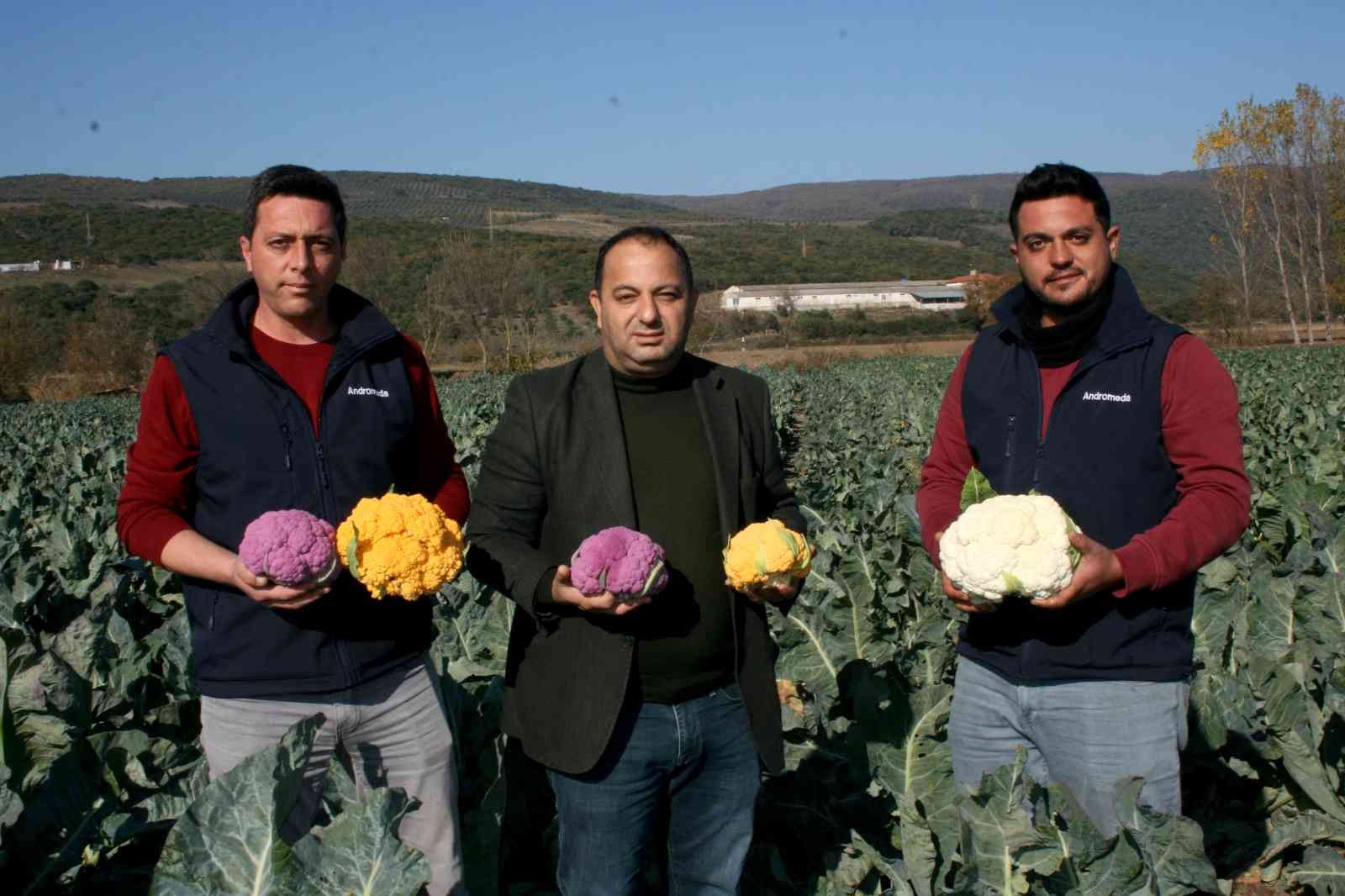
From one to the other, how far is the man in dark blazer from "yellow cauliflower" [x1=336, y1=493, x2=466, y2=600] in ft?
0.44

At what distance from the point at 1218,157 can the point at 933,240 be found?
82739mm

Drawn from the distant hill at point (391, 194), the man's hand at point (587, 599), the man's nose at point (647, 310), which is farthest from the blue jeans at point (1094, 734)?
the distant hill at point (391, 194)

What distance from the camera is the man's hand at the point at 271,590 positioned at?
2.26 metres

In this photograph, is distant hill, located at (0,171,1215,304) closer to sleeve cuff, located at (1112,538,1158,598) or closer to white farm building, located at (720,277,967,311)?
white farm building, located at (720,277,967,311)

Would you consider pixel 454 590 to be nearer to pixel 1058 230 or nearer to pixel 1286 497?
pixel 1058 230

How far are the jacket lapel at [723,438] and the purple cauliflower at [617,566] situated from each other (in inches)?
11.5

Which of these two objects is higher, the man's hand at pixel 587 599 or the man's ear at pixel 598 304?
the man's ear at pixel 598 304

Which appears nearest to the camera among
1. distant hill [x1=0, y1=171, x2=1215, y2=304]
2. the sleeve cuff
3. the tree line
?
the sleeve cuff

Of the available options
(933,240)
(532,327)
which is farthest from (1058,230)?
(933,240)

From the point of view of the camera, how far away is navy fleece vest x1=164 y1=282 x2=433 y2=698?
2.45m

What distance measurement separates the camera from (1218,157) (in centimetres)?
5338

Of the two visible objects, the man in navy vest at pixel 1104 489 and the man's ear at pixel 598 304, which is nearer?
the man in navy vest at pixel 1104 489

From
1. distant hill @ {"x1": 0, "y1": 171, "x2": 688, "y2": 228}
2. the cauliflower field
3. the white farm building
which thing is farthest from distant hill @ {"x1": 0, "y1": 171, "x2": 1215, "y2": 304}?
the cauliflower field

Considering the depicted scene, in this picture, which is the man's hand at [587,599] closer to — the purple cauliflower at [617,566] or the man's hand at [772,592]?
the purple cauliflower at [617,566]
